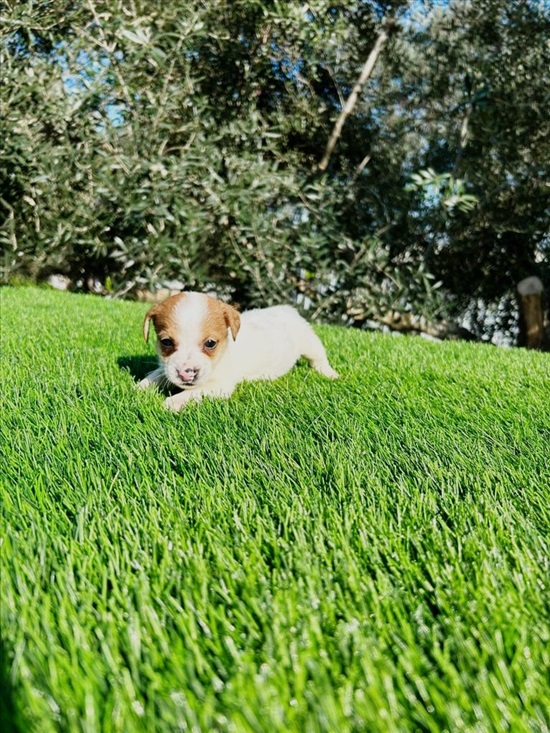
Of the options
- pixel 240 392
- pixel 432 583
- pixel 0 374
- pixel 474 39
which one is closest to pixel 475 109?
pixel 474 39

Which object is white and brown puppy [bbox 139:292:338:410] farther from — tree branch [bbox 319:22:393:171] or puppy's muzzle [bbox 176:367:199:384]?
tree branch [bbox 319:22:393:171]

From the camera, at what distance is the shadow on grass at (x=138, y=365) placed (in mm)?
3865

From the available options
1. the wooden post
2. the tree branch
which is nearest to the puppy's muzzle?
the wooden post

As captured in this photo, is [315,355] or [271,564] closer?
[271,564]

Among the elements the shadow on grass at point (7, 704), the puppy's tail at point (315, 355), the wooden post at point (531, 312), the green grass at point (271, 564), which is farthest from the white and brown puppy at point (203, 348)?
the wooden post at point (531, 312)

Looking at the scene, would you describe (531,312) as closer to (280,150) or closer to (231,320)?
(280,150)

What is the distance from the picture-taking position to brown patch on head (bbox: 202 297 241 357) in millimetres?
3127

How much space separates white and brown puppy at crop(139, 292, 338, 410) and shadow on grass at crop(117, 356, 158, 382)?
0.46 metres

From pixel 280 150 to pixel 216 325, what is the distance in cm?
825

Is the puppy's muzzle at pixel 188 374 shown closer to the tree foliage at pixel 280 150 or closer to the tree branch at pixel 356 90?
the tree foliage at pixel 280 150

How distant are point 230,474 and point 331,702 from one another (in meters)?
1.17

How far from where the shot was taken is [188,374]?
3.01 meters

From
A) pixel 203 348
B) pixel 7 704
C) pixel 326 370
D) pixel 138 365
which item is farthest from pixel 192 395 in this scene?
pixel 7 704

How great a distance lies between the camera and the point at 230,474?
87.5 inches
